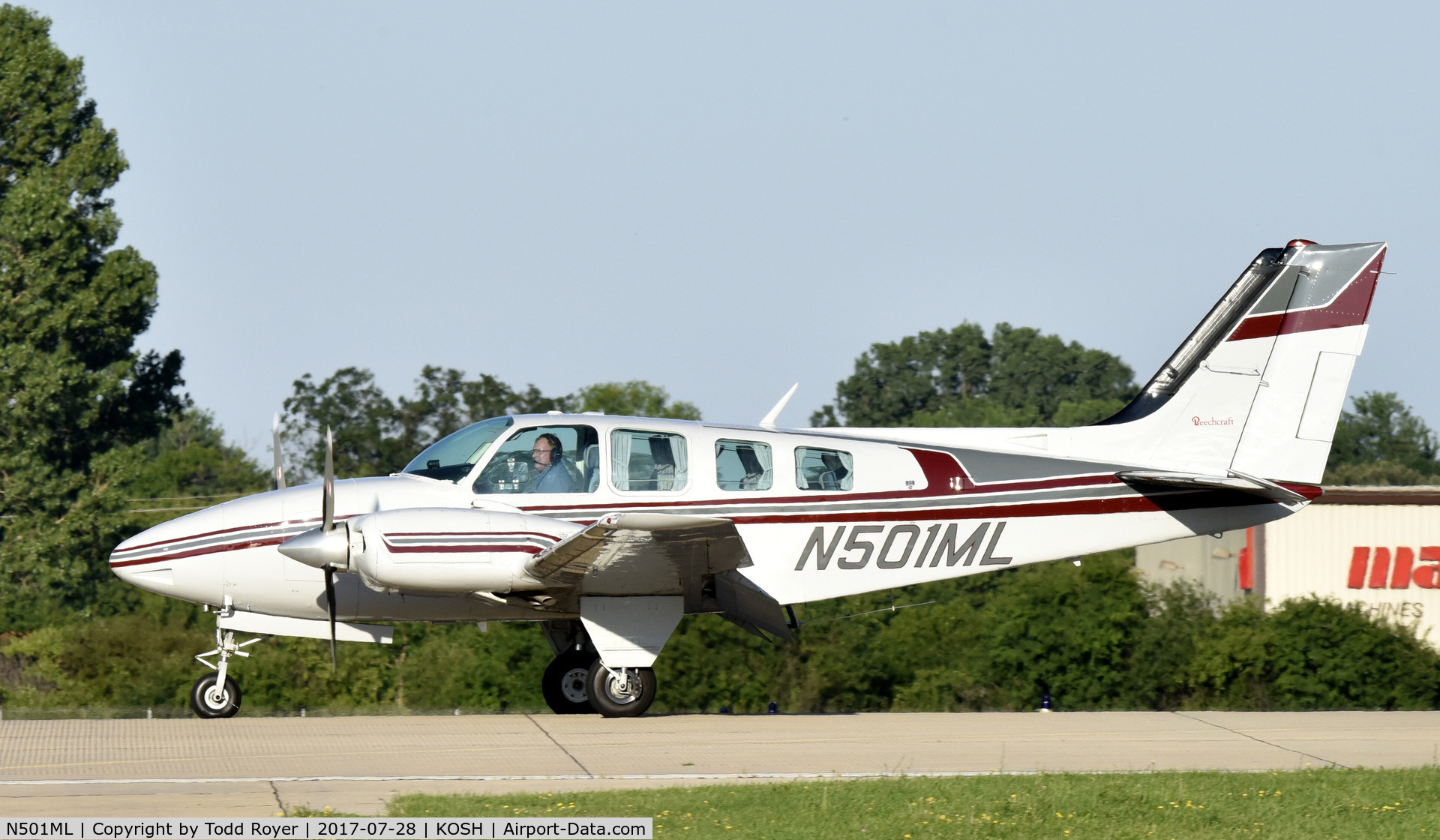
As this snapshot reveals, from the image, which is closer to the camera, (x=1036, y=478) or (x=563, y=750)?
(x=563, y=750)

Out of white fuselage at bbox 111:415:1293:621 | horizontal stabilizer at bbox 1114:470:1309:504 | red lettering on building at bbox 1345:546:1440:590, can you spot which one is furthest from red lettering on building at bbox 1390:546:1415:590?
white fuselage at bbox 111:415:1293:621

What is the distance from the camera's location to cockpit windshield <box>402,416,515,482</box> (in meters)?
11.8

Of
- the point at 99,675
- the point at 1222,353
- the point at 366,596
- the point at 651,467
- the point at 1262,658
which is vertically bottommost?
the point at 99,675

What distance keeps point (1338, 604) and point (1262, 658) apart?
1.79 metres

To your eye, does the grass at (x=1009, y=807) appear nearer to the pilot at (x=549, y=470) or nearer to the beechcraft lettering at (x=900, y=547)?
the beechcraft lettering at (x=900, y=547)

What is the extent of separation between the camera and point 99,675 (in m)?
24.1

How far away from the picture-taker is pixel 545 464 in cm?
1188

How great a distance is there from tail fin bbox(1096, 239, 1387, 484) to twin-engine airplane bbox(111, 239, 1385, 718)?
0.06 ft

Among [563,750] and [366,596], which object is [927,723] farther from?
[366,596]

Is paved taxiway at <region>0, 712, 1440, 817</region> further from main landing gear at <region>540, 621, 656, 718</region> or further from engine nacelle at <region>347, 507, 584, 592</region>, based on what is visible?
engine nacelle at <region>347, 507, 584, 592</region>

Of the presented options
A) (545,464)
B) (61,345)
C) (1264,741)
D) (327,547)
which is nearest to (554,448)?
(545,464)

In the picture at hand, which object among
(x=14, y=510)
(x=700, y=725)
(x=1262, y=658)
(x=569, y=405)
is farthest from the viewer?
(x=569, y=405)

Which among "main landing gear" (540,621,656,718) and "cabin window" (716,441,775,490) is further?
"cabin window" (716,441,775,490)

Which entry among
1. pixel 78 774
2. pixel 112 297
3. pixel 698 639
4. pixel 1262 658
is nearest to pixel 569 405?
pixel 112 297
